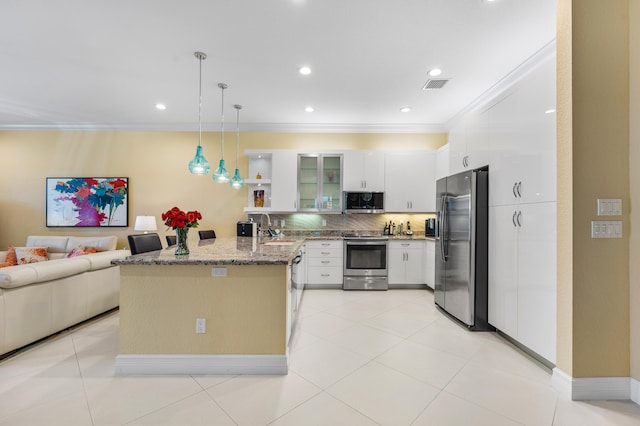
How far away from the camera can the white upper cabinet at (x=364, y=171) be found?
4770mm

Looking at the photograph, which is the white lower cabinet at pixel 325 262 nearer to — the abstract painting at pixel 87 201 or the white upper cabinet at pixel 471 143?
the white upper cabinet at pixel 471 143

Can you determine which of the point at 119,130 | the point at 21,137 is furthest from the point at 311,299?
the point at 21,137

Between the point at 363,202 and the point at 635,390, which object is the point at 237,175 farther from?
the point at 635,390

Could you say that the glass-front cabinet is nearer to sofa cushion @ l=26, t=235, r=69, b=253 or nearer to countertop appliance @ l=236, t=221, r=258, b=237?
countertop appliance @ l=236, t=221, r=258, b=237

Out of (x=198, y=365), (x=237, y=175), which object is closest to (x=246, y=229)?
(x=237, y=175)

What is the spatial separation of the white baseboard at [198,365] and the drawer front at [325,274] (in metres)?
2.45

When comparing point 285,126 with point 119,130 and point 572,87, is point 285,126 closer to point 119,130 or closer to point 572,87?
point 119,130

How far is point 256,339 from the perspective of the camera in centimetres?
214

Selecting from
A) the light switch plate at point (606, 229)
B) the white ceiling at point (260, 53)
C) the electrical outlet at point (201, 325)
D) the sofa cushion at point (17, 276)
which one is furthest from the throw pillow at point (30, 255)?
the light switch plate at point (606, 229)

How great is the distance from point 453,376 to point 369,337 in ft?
2.79

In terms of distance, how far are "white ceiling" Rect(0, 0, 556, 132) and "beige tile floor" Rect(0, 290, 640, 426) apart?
2861 millimetres

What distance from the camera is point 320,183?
188 inches

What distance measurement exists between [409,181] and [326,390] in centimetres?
371

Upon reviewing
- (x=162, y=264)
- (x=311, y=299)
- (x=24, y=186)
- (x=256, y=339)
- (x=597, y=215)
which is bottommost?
(x=311, y=299)
